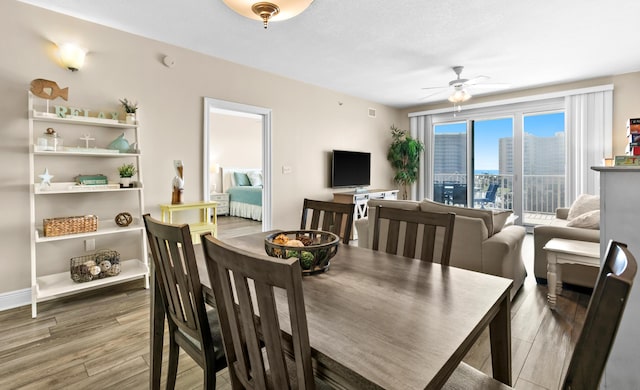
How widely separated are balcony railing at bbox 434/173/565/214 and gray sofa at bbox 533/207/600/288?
118 inches

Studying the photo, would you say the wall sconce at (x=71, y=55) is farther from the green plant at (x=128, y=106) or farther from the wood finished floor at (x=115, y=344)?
the wood finished floor at (x=115, y=344)

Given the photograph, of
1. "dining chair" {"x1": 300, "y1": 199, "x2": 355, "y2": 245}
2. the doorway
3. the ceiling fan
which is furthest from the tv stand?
"dining chair" {"x1": 300, "y1": 199, "x2": 355, "y2": 245}

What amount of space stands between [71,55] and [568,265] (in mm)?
4979

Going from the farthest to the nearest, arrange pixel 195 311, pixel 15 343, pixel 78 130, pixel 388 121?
1. pixel 388 121
2. pixel 78 130
3. pixel 15 343
4. pixel 195 311

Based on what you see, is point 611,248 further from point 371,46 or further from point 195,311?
point 371,46


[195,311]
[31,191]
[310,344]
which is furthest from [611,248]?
[31,191]

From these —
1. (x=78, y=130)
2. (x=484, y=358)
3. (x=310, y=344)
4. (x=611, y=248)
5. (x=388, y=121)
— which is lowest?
(x=484, y=358)

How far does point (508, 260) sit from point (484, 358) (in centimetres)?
102

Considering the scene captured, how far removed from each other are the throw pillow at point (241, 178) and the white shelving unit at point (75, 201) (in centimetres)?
426

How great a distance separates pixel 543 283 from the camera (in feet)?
10.2

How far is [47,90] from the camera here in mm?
2615

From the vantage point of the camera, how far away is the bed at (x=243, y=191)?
6379 millimetres

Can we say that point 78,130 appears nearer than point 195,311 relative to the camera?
No

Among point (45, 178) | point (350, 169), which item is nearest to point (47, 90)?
point (45, 178)
